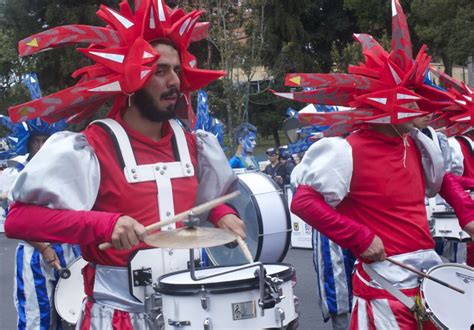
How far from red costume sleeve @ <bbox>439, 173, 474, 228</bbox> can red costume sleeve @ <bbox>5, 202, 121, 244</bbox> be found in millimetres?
2423

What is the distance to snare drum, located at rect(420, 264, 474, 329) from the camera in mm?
3902

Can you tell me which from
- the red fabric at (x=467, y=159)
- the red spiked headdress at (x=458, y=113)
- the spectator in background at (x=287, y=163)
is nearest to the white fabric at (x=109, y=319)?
the red spiked headdress at (x=458, y=113)

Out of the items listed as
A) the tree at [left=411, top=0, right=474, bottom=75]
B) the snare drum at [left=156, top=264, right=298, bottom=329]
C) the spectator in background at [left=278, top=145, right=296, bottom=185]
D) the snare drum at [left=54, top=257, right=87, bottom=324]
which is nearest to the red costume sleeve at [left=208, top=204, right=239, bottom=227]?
the snare drum at [left=156, top=264, right=298, bottom=329]

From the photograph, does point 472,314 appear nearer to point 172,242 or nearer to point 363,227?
point 363,227

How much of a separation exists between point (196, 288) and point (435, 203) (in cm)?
547

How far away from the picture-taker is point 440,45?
96.3ft

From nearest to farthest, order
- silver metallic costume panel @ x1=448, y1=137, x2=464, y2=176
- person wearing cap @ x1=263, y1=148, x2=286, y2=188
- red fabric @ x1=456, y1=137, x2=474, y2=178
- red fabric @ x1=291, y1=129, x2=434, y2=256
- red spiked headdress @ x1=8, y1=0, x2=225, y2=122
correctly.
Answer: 1. red spiked headdress @ x1=8, y1=0, x2=225, y2=122
2. red fabric @ x1=291, y1=129, x2=434, y2=256
3. silver metallic costume panel @ x1=448, y1=137, x2=464, y2=176
4. red fabric @ x1=456, y1=137, x2=474, y2=178
5. person wearing cap @ x1=263, y1=148, x2=286, y2=188

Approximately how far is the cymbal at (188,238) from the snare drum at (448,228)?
10.9ft

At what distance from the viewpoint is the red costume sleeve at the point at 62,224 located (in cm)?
297

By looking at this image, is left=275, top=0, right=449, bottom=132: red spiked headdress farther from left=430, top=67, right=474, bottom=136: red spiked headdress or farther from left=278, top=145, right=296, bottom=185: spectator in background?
left=278, top=145, right=296, bottom=185: spectator in background

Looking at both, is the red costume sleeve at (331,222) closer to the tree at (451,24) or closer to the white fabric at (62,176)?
the white fabric at (62,176)

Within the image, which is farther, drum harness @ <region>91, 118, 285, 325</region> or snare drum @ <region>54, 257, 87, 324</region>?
snare drum @ <region>54, 257, 87, 324</region>

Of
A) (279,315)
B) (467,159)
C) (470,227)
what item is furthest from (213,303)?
(467,159)

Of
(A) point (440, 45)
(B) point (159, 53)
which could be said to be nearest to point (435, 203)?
Answer: (B) point (159, 53)
